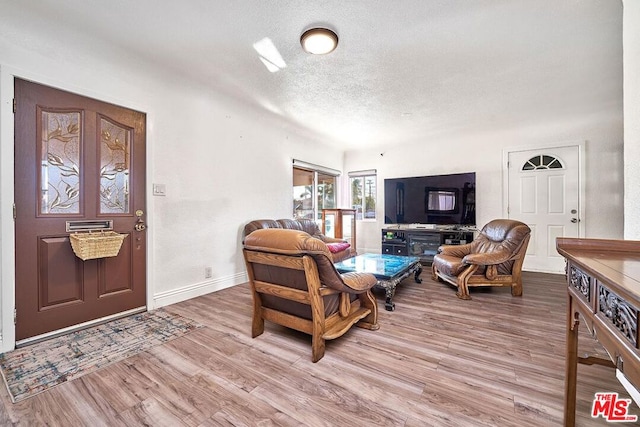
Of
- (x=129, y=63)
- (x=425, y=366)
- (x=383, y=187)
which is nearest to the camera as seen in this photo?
(x=425, y=366)

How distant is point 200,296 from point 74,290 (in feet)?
3.83

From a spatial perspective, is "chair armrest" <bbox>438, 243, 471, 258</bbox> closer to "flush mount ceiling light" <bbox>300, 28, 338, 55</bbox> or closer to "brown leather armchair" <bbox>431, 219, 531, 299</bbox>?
"brown leather armchair" <bbox>431, 219, 531, 299</bbox>

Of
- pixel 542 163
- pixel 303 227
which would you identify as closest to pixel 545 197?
pixel 542 163

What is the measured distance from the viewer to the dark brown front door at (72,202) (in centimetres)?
200

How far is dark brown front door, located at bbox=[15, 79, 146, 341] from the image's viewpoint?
2.00 meters

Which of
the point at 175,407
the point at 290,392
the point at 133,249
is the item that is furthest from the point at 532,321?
the point at 133,249

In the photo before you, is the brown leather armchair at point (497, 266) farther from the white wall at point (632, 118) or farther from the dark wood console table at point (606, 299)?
the dark wood console table at point (606, 299)

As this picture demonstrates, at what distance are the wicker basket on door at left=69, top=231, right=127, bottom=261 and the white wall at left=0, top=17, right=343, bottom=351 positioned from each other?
361mm

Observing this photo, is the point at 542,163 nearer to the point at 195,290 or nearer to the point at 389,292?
the point at 389,292

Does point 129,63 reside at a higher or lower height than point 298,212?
higher

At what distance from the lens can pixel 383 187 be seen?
5852 millimetres

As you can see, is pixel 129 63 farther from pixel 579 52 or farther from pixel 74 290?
pixel 579 52

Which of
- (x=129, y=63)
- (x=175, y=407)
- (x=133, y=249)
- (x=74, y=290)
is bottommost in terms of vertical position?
(x=175, y=407)

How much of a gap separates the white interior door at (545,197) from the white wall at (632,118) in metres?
3.36
